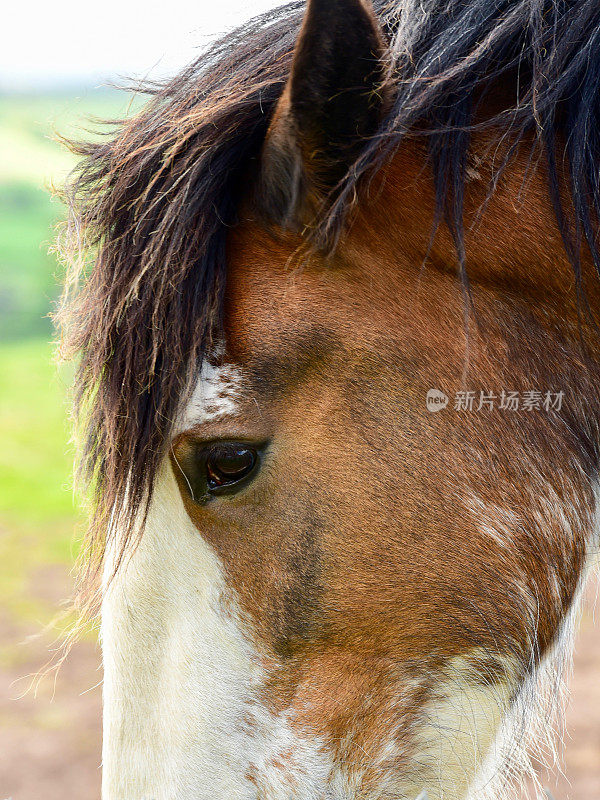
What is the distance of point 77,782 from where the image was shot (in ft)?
12.9

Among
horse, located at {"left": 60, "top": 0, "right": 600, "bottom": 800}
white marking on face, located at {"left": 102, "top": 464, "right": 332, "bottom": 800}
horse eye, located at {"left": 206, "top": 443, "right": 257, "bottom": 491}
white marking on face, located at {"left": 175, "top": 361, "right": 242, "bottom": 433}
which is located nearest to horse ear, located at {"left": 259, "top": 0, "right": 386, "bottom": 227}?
horse, located at {"left": 60, "top": 0, "right": 600, "bottom": 800}

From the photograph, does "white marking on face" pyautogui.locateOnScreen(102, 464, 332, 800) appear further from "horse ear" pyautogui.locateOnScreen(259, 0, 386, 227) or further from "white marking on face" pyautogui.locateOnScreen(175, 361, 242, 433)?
"horse ear" pyautogui.locateOnScreen(259, 0, 386, 227)

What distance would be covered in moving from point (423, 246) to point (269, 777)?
0.86m

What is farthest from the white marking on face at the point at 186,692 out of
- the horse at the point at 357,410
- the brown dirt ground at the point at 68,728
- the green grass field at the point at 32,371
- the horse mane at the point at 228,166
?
the brown dirt ground at the point at 68,728

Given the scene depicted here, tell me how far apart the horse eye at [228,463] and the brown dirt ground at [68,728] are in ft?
8.05

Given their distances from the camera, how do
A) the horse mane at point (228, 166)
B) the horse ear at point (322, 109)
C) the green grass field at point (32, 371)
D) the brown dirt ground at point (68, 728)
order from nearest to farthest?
the horse ear at point (322, 109) → the horse mane at point (228, 166) → the green grass field at point (32, 371) → the brown dirt ground at point (68, 728)

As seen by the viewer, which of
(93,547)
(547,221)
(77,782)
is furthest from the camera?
(77,782)

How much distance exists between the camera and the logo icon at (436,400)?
1164 millimetres

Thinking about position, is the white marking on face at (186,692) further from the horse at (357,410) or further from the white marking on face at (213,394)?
the white marking on face at (213,394)

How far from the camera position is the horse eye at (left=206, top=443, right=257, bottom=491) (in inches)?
46.0

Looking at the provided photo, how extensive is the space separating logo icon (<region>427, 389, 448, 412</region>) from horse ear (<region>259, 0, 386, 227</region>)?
0.34 m

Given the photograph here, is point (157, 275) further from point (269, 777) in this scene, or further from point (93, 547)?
point (269, 777)

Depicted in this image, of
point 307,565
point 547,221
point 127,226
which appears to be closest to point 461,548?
point 307,565

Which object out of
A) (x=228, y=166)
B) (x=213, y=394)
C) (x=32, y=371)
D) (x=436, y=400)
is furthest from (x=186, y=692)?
(x=32, y=371)
